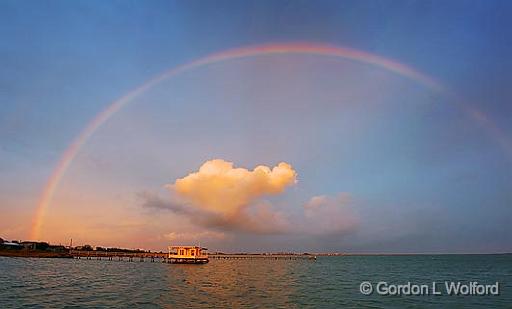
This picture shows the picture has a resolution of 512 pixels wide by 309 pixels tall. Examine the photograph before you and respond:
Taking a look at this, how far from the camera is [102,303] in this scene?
42188 mm

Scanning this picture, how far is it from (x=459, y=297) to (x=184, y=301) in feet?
105

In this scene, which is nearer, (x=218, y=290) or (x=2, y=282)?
(x=218, y=290)

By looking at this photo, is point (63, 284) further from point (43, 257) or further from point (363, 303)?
point (43, 257)

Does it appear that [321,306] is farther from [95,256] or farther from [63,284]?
[95,256]

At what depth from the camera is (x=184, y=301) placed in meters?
44.6

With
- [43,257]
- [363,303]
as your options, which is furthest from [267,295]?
[43,257]

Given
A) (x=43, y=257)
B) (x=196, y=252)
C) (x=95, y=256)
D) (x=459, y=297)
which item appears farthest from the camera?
(x=95, y=256)

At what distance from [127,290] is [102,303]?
12.9 metres

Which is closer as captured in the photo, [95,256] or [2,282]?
[2,282]

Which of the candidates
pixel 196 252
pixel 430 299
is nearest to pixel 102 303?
pixel 430 299

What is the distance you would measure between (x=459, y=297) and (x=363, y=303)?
13668mm

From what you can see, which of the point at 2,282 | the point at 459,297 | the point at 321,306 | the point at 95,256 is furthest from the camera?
the point at 95,256

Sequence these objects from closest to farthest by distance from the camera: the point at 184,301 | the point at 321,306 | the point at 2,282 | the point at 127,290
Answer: the point at 321,306
the point at 184,301
the point at 127,290
the point at 2,282

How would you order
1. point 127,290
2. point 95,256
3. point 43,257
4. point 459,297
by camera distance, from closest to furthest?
point 459,297, point 127,290, point 43,257, point 95,256
